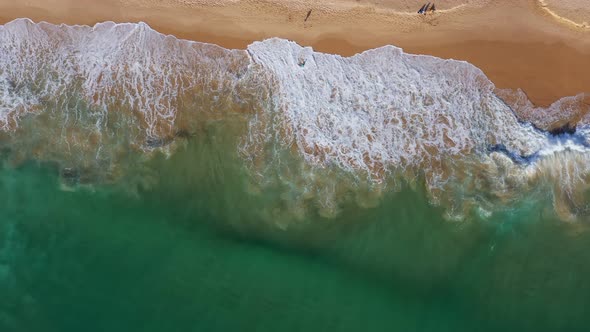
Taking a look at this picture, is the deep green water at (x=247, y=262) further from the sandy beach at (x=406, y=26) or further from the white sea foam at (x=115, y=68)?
the sandy beach at (x=406, y=26)

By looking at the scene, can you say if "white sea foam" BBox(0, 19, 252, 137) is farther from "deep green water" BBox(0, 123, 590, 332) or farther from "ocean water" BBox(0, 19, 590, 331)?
"deep green water" BBox(0, 123, 590, 332)

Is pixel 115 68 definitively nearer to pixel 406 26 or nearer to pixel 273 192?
pixel 273 192

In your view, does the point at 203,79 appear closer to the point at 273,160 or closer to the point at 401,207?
the point at 273,160

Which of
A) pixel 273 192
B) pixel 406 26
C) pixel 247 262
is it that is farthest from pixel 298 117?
pixel 247 262

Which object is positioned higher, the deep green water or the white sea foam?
the white sea foam

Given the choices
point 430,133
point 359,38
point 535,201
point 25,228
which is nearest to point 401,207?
point 430,133

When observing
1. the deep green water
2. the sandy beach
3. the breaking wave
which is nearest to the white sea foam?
the breaking wave

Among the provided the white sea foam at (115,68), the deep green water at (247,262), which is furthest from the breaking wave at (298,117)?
the deep green water at (247,262)
